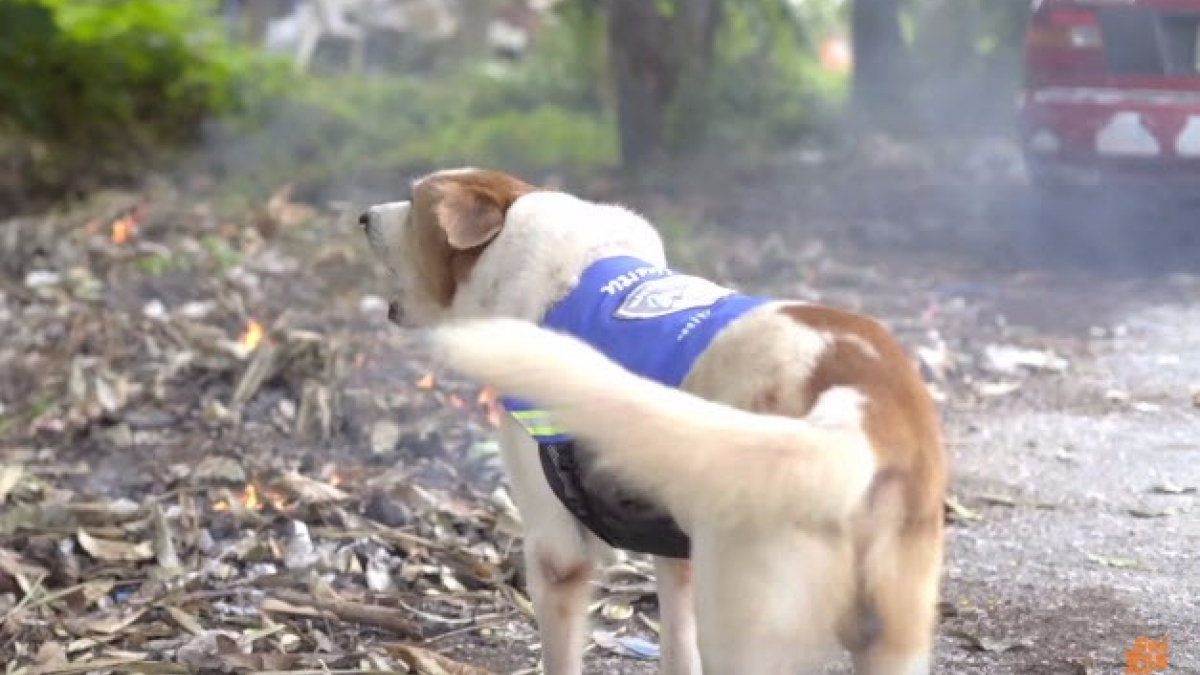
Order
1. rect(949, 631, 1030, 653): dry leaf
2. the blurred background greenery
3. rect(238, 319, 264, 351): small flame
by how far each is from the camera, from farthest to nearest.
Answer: the blurred background greenery < rect(238, 319, 264, 351): small flame < rect(949, 631, 1030, 653): dry leaf

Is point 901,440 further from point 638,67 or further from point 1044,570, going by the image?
point 638,67

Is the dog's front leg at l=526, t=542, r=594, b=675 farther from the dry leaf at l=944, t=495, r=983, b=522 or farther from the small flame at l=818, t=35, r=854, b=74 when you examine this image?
the small flame at l=818, t=35, r=854, b=74

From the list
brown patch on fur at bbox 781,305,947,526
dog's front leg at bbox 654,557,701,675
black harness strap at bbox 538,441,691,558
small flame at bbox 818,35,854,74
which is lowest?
small flame at bbox 818,35,854,74

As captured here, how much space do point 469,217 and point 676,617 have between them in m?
1.01

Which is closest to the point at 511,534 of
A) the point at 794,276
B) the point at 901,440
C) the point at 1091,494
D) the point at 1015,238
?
the point at 1091,494

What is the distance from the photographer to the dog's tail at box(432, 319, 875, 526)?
3.20 metres

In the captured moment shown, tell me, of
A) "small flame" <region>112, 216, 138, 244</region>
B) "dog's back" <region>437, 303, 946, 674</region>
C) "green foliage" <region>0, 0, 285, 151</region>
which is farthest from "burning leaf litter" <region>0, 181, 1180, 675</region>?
"green foliage" <region>0, 0, 285, 151</region>

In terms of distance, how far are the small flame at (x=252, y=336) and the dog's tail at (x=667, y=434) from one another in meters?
4.67

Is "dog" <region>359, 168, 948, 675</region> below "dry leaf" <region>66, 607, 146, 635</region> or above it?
above

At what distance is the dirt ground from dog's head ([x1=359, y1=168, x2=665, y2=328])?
38.5 inches

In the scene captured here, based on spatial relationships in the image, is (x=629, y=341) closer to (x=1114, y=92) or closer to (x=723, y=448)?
(x=723, y=448)

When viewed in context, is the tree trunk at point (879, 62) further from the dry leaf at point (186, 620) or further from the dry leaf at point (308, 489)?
the dry leaf at point (186, 620)

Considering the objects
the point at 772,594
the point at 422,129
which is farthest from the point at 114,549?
the point at 422,129

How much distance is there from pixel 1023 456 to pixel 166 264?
15.8ft
